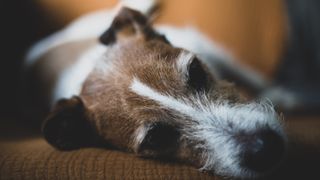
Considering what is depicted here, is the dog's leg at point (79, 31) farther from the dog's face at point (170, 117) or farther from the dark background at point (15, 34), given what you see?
the dog's face at point (170, 117)

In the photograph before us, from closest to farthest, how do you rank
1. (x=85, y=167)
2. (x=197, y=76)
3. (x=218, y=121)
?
(x=85, y=167) < (x=218, y=121) < (x=197, y=76)

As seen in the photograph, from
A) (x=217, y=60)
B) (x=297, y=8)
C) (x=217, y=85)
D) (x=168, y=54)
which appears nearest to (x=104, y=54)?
(x=168, y=54)

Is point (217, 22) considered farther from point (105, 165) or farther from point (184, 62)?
point (105, 165)

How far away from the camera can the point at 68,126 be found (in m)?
1.83

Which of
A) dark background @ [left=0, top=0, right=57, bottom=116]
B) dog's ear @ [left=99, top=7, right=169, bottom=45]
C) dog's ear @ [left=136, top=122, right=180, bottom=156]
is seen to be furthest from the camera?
dark background @ [left=0, top=0, right=57, bottom=116]

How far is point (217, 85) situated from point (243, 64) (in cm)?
112

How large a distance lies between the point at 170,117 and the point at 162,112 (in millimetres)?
30

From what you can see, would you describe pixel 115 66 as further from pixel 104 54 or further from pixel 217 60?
pixel 217 60

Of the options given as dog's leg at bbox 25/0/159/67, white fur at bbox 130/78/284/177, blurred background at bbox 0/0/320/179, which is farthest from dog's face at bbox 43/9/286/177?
blurred background at bbox 0/0/320/179

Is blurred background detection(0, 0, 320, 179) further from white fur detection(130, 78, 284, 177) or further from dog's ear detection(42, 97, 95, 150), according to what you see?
white fur detection(130, 78, 284, 177)

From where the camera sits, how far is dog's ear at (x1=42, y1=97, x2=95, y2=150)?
5.66 feet

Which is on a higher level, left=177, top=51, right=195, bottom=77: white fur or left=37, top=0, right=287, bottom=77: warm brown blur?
left=37, top=0, right=287, bottom=77: warm brown blur

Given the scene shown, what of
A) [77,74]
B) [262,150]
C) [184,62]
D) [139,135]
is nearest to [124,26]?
[77,74]

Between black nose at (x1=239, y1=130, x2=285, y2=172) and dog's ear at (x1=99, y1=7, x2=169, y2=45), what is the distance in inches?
29.3
